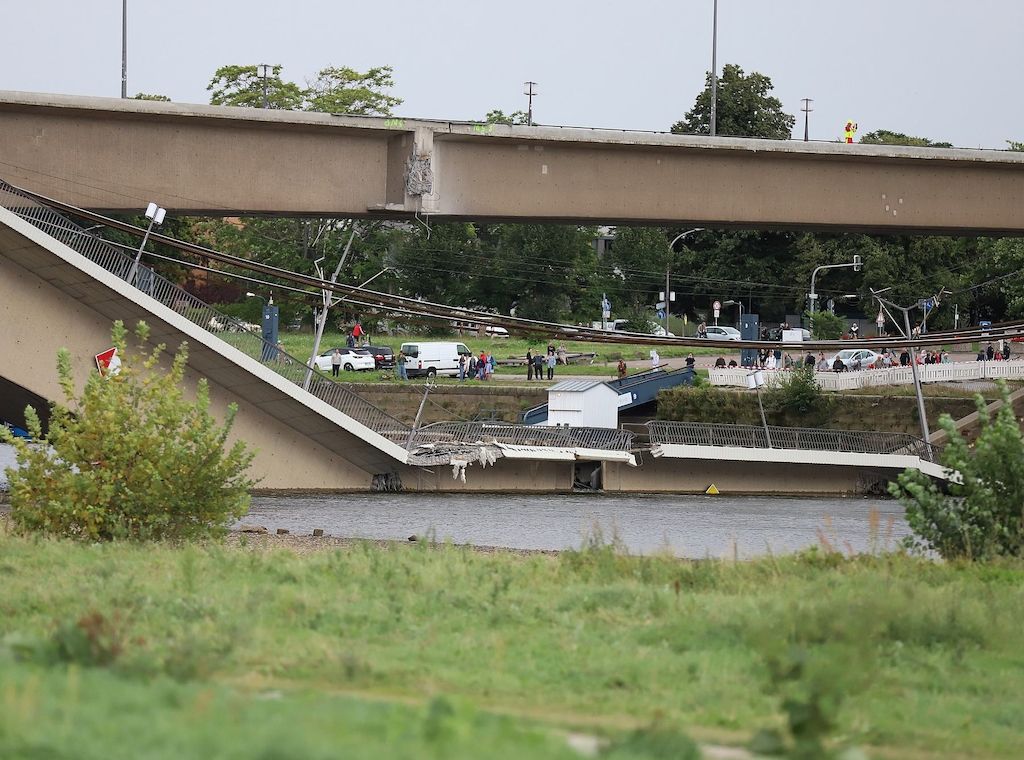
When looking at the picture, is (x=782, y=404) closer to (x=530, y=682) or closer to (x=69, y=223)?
(x=69, y=223)

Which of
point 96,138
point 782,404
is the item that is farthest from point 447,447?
point 782,404

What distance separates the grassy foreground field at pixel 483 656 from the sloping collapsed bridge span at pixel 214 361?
17851 mm

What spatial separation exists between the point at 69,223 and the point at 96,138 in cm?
307

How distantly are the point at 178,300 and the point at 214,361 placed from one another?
6.16ft

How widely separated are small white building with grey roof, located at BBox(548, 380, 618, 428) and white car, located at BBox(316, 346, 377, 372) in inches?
781

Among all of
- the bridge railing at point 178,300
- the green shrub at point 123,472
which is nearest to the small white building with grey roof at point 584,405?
the bridge railing at point 178,300

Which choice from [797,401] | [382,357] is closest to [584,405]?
[797,401]

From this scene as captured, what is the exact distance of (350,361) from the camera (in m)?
66.5

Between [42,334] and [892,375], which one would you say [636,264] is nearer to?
[892,375]

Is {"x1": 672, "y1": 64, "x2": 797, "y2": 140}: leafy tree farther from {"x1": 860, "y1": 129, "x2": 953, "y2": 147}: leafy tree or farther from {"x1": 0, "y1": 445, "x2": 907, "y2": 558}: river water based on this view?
{"x1": 0, "y1": 445, "x2": 907, "y2": 558}: river water

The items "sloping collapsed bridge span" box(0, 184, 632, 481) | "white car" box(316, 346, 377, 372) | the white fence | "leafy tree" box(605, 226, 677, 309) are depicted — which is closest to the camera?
"sloping collapsed bridge span" box(0, 184, 632, 481)

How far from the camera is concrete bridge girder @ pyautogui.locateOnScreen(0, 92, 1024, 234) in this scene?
33031 millimetres

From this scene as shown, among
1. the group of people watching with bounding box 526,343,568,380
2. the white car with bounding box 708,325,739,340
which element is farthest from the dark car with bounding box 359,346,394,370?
the white car with bounding box 708,325,739,340

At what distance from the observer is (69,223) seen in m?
31.2
